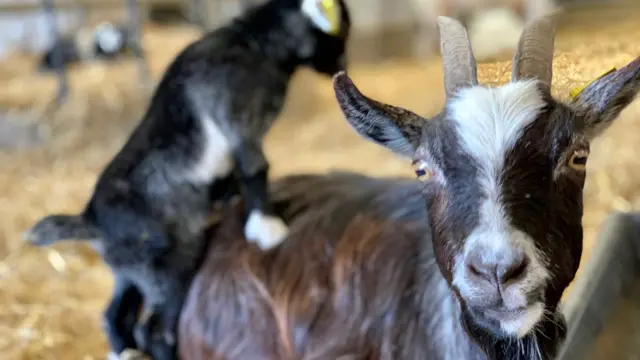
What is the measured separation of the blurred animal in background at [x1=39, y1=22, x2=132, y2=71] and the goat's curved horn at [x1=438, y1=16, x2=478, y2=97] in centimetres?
337

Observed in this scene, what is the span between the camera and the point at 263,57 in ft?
5.78

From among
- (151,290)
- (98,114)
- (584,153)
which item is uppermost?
(584,153)

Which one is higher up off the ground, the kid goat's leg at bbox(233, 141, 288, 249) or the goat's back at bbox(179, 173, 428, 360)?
the kid goat's leg at bbox(233, 141, 288, 249)

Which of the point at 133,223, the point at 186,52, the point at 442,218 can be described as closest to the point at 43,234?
the point at 133,223

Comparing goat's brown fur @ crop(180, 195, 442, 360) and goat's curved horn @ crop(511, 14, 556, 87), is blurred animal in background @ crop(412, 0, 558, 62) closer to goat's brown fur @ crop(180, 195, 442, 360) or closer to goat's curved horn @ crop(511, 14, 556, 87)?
goat's brown fur @ crop(180, 195, 442, 360)

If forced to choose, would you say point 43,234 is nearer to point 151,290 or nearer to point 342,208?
point 151,290

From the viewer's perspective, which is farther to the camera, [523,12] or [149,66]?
[523,12]

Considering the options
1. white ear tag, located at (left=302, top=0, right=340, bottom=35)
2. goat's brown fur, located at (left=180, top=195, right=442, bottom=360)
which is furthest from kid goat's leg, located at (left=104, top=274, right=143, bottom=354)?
white ear tag, located at (left=302, top=0, right=340, bottom=35)

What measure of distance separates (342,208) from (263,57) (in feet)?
1.41

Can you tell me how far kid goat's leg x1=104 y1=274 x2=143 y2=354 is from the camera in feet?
6.19

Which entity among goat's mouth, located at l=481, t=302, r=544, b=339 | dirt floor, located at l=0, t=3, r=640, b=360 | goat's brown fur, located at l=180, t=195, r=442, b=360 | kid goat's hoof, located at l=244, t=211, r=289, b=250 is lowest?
dirt floor, located at l=0, t=3, r=640, b=360

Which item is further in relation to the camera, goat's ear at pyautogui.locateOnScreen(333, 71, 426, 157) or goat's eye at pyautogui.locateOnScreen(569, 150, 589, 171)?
goat's ear at pyautogui.locateOnScreen(333, 71, 426, 157)

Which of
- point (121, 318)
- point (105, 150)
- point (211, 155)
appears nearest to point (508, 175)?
point (211, 155)

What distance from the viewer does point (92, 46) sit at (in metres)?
4.68
